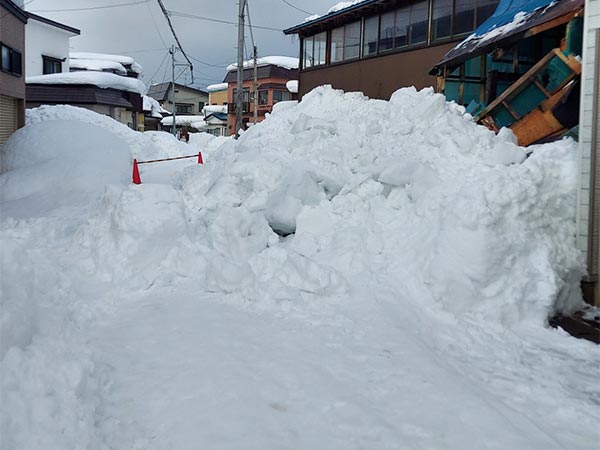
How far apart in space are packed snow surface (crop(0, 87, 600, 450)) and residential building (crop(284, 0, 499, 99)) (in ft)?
12.2

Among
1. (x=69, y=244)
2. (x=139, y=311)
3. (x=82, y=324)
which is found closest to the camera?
(x=82, y=324)

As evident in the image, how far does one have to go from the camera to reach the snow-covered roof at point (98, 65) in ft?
113

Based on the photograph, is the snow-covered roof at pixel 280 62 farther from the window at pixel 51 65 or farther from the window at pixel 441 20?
the window at pixel 441 20

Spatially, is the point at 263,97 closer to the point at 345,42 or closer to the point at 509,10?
the point at 345,42

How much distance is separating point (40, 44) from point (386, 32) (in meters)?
20.8

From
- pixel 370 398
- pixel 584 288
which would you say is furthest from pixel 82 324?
pixel 584 288

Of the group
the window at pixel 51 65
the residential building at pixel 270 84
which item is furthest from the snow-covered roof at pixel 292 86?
the window at pixel 51 65

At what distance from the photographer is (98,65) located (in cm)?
3488

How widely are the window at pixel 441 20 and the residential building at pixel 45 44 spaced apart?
69.8 feet

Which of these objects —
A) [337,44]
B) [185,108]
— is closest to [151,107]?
[337,44]

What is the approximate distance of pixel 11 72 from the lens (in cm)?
1536

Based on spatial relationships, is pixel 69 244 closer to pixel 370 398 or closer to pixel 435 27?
pixel 370 398

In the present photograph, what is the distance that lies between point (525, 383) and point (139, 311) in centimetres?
385

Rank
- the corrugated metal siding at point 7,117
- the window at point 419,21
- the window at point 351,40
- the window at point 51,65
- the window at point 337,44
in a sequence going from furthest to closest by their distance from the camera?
the window at point 51,65 < the window at point 337,44 < the window at point 351,40 < the corrugated metal siding at point 7,117 < the window at point 419,21
